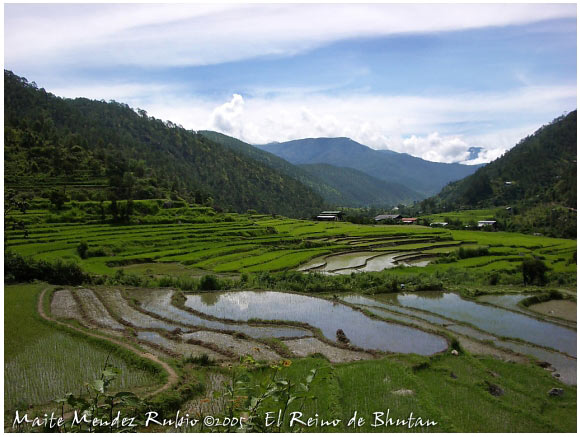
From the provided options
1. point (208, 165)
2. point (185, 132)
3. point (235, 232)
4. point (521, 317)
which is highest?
point (185, 132)

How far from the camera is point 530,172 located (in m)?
104

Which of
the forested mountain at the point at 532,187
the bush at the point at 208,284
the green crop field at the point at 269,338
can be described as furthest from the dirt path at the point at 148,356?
the forested mountain at the point at 532,187

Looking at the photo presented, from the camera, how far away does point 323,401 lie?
33.6 feet

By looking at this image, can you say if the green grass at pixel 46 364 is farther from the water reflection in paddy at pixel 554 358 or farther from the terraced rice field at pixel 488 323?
the water reflection in paddy at pixel 554 358

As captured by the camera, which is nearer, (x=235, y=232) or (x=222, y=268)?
(x=222, y=268)

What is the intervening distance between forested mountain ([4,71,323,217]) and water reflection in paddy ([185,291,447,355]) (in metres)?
41.2

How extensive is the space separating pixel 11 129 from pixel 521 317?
74.8 meters

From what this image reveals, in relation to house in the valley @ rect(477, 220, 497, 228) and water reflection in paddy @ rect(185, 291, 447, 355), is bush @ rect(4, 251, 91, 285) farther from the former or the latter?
house in the valley @ rect(477, 220, 497, 228)

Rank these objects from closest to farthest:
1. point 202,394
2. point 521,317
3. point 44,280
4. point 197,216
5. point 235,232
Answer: point 202,394, point 521,317, point 44,280, point 235,232, point 197,216

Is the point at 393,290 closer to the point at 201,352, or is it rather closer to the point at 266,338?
the point at 266,338

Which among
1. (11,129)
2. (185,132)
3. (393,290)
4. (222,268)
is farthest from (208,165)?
(393,290)

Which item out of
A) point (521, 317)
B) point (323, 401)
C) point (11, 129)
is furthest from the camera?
point (11, 129)

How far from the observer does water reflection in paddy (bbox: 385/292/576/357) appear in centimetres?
1664

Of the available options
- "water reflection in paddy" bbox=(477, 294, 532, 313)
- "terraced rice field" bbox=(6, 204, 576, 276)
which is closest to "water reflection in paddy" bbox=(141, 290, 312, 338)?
"terraced rice field" bbox=(6, 204, 576, 276)
